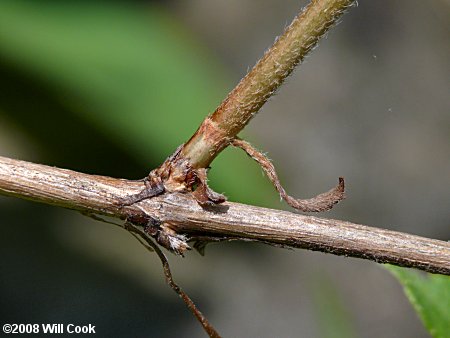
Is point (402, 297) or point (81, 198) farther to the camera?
point (402, 297)

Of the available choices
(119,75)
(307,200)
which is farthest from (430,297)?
(119,75)

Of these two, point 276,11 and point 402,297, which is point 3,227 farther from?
point 402,297

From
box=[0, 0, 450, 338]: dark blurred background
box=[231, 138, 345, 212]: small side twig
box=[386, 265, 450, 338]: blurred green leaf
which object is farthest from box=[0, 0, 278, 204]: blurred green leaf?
box=[231, 138, 345, 212]: small side twig

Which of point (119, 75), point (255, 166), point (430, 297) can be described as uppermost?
point (119, 75)

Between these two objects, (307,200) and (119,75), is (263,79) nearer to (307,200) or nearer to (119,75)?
(307,200)

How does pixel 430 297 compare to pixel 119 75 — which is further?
pixel 119 75

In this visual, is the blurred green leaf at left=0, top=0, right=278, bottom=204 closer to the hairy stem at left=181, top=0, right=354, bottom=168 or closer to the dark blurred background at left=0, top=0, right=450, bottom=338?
the dark blurred background at left=0, top=0, right=450, bottom=338

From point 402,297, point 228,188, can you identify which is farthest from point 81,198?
point 402,297
